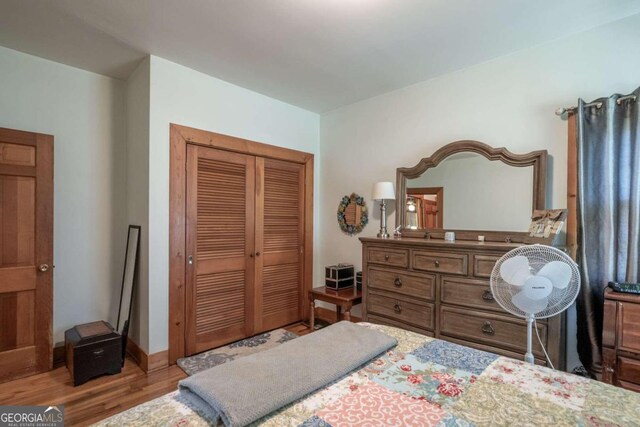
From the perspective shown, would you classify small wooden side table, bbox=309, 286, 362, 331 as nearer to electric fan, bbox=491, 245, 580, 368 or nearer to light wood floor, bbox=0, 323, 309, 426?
light wood floor, bbox=0, 323, 309, 426

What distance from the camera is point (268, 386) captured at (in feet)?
3.26

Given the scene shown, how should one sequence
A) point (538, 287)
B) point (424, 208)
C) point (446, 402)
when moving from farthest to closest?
point (424, 208)
point (538, 287)
point (446, 402)

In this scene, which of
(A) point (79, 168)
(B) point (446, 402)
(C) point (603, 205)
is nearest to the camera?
(B) point (446, 402)

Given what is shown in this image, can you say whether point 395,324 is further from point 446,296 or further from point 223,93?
point 223,93

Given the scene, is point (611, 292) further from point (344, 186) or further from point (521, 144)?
point (344, 186)

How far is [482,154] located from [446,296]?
1.22 m

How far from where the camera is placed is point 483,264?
83.6 inches

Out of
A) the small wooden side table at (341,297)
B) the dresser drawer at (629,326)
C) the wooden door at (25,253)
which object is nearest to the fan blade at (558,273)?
the dresser drawer at (629,326)

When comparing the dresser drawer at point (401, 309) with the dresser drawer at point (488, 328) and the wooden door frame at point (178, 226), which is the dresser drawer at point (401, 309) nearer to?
the dresser drawer at point (488, 328)

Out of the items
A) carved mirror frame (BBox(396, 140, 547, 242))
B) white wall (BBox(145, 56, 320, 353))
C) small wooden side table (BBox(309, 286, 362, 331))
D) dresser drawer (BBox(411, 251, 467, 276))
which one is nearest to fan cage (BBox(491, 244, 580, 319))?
dresser drawer (BBox(411, 251, 467, 276))

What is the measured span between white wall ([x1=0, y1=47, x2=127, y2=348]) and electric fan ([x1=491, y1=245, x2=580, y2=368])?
10.3 ft

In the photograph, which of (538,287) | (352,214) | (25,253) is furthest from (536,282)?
(25,253)

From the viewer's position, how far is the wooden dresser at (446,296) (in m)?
2.02

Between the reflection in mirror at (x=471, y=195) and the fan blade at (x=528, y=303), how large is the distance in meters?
1.07
